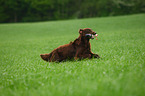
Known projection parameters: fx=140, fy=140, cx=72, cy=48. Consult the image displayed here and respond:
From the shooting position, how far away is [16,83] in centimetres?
374

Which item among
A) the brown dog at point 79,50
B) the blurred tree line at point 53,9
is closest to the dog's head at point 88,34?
the brown dog at point 79,50


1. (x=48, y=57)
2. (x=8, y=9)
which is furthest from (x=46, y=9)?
(x=48, y=57)

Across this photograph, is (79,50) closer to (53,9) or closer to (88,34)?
(88,34)

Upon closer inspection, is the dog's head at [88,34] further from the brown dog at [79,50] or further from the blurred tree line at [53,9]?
the blurred tree line at [53,9]

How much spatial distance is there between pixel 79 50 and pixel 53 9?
230ft

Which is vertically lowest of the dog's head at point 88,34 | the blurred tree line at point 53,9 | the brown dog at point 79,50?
the brown dog at point 79,50

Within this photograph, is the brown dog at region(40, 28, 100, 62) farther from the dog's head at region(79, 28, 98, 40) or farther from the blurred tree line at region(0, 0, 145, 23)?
the blurred tree line at region(0, 0, 145, 23)

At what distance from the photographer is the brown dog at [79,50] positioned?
224 inches

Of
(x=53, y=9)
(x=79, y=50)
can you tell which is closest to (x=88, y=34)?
(x=79, y=50)

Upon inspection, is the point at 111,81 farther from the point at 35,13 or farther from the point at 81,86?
the point at 35,13

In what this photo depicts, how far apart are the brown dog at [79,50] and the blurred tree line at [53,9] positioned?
61.1 m

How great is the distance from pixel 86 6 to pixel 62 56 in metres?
66.7

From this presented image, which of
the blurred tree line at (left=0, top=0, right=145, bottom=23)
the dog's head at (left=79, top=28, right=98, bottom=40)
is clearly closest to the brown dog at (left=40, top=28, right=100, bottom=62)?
the dog's head at (left=79, top=28, right=98, bottom=40)

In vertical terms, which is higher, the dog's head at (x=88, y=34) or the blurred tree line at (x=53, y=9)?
the blurred tree line at (x=53, y=9)
